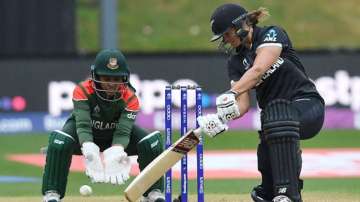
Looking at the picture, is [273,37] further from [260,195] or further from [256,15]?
[260,195]

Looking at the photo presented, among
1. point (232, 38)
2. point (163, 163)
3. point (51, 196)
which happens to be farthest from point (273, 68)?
point (51, 196)

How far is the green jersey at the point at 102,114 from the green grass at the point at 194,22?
63.8 ft


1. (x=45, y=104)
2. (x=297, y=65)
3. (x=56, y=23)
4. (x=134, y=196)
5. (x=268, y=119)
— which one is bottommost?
(x=134, y=196)

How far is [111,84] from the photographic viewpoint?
6559mm

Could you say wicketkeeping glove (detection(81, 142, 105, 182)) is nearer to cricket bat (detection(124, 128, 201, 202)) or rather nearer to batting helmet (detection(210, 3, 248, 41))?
cricket bat (detection(124, 128, 201, 202))

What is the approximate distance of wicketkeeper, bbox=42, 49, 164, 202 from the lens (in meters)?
6.32

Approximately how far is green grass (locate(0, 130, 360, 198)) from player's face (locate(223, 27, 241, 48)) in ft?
8.45

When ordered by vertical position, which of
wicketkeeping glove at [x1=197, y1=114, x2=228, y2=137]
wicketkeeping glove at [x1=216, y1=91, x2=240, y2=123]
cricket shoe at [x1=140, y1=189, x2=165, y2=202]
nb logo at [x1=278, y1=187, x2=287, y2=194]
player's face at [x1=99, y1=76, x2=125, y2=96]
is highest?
player's face at [x1=99, y1=76, x2=125, y2=96]

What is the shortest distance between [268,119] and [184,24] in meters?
21.9

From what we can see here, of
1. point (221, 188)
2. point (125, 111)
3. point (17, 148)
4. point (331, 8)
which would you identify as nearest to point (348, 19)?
point (331, 8)

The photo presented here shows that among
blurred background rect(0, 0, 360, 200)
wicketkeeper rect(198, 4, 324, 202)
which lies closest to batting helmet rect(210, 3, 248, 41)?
wicketkeeper rect(198, 4, 324, 202)

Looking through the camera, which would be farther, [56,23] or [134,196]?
[56,23]

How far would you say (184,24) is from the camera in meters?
27.7

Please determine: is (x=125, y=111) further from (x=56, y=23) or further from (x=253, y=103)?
(x=56, y=23)
